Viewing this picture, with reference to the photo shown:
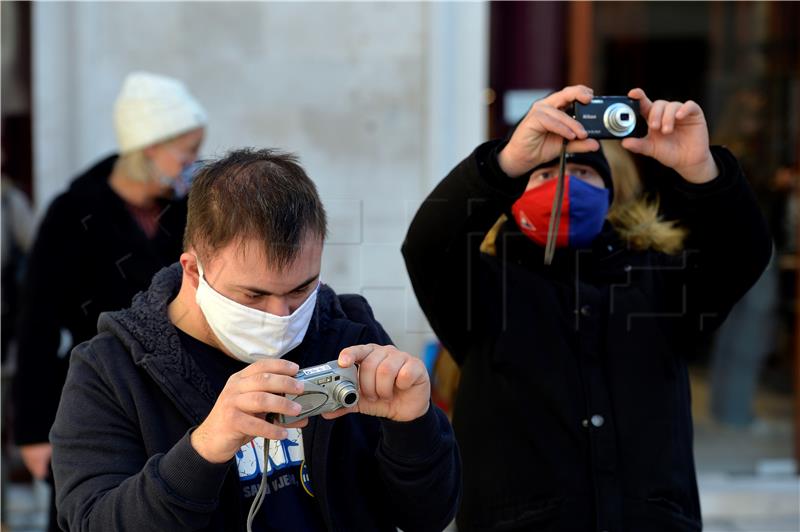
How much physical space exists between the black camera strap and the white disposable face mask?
2.25ft

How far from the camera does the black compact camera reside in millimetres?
2064

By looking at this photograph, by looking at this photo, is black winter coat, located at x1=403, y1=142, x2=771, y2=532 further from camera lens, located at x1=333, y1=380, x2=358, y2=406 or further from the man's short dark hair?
camera lens, located at x1=333, y1=380, x2=358, y2=406

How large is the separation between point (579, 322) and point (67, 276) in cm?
171

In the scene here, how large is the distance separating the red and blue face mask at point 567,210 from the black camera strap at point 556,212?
3 centimetres

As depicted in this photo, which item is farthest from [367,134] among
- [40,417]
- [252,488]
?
[252,488]

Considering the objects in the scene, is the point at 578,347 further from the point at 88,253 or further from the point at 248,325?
the point at 88,253

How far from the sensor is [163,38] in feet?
14.5

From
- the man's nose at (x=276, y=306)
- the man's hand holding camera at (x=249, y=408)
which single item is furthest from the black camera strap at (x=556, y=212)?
the man's hand holding camera at (x=249, y=408)

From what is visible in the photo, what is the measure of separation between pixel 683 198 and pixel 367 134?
2.45 metres

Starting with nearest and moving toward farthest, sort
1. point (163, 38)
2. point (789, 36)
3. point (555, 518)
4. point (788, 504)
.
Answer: point (555, 518)
point (163, 38)
point (788, 504)
point (789, 36)

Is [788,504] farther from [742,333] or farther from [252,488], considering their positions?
[252,488]

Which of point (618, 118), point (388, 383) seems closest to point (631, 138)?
point (618, 118)

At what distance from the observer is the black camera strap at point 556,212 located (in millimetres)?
2119

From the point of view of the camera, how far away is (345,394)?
152 cm
